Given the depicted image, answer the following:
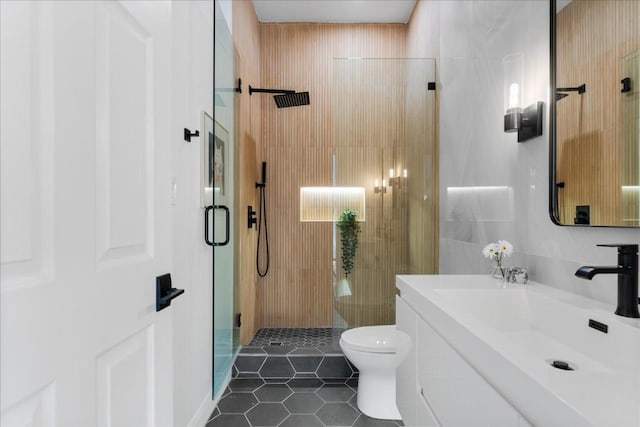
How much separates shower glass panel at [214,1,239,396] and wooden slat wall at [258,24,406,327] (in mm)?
1023

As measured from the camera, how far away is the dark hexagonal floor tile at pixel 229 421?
2.03m

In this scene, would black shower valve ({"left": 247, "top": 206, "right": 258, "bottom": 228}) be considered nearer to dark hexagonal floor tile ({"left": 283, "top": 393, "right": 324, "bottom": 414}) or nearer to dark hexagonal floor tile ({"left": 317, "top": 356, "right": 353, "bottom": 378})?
dark hexagonal floor tile ({"left": 317, "top": 356, "right": 353, "bottom": 378})

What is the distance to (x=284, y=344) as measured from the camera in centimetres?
293

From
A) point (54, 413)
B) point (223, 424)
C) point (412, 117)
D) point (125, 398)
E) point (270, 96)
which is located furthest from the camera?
point (270, 96)

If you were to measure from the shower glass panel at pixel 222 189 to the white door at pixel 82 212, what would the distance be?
3.48 feet

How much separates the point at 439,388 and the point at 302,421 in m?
1.30

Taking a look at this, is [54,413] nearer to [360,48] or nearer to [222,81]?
[222,81]

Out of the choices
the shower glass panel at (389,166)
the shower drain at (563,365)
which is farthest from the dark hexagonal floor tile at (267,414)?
the shower drain at (563,365)

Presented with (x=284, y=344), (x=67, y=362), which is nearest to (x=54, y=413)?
(x=67, y=362)

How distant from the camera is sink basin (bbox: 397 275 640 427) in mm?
554

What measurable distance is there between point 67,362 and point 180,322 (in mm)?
1083

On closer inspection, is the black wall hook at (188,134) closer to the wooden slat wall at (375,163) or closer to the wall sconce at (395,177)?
the wooden slat wall at (375,163)

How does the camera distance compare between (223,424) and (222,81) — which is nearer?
(223,424)

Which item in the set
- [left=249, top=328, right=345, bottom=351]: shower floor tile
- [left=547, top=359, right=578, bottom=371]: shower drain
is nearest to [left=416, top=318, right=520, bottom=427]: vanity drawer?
[left=547, top=359, right=578, bottom=371]: shower drain
